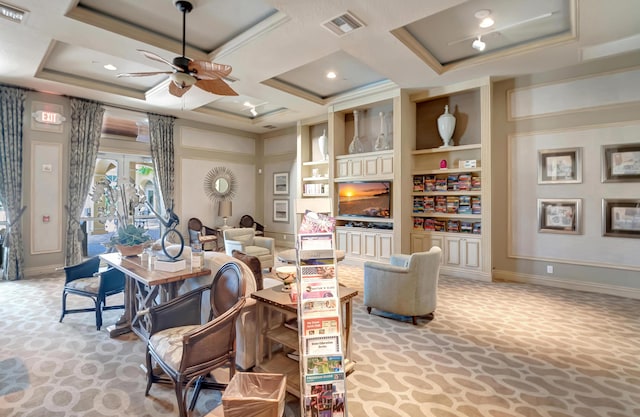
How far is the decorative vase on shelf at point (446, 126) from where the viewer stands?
5.68 metres

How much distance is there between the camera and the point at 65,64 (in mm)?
5023

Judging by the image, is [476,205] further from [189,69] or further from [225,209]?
[225,209]

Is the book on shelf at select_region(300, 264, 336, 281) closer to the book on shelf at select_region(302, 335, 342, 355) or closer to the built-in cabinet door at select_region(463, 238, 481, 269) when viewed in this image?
the book on shelf at select_region(302, 335, 342, 355)

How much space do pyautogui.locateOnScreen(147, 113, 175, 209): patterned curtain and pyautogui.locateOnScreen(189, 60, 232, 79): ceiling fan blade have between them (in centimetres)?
444

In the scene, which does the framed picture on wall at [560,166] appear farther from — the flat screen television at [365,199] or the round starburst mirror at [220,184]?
the round starburst mirror at [220,184]

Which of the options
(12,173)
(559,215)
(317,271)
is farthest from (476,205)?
(12,173)

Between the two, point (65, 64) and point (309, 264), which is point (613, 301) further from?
point (65, 64)

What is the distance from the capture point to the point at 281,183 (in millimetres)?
8828

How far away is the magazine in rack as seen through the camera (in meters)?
1.79

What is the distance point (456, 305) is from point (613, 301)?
7.32 ft

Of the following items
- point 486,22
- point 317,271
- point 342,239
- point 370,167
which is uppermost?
point 486,22

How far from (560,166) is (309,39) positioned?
4.32 meters

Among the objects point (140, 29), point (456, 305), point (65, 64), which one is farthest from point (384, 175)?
point (65, 64)

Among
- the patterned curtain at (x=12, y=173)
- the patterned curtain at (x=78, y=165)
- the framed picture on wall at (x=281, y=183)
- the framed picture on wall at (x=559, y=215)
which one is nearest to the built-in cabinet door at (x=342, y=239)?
the framed picture on wall at (x=281, y=183)
